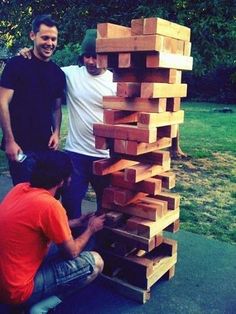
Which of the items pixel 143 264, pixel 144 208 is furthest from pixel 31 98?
pixel 143 264

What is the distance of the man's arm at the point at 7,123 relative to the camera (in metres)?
→ 3.27

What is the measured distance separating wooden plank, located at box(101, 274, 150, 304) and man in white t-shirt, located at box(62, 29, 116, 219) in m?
0.84

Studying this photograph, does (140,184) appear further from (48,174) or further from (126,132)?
(48,174)

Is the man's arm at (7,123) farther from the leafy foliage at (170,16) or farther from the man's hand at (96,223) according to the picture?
the leafy foliage at (170,16)

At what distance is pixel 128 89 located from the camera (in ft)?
9.11

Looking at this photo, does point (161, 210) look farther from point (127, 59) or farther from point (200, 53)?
point (200, 53)

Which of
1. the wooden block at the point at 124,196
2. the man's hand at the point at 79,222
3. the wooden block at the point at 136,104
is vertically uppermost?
the wooden block at the point at 136,104

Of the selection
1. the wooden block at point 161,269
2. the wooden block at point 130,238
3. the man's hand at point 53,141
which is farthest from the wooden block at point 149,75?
the wooden block at point 161,269

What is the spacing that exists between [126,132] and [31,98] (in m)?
1.07

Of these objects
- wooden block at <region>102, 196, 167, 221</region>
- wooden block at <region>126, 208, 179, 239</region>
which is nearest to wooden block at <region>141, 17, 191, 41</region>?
wooden block at <region>102, 196, 167, 221</region>

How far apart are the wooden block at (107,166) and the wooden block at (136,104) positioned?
1.44ft

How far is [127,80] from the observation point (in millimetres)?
2871

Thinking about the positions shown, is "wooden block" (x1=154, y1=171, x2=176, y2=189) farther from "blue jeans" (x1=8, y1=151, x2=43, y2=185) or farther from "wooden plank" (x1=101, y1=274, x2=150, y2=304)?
"blue jeans" (x1=8, y1=151, x2=43, y2=185)

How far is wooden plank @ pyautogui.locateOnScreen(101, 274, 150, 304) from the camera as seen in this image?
3062mm
